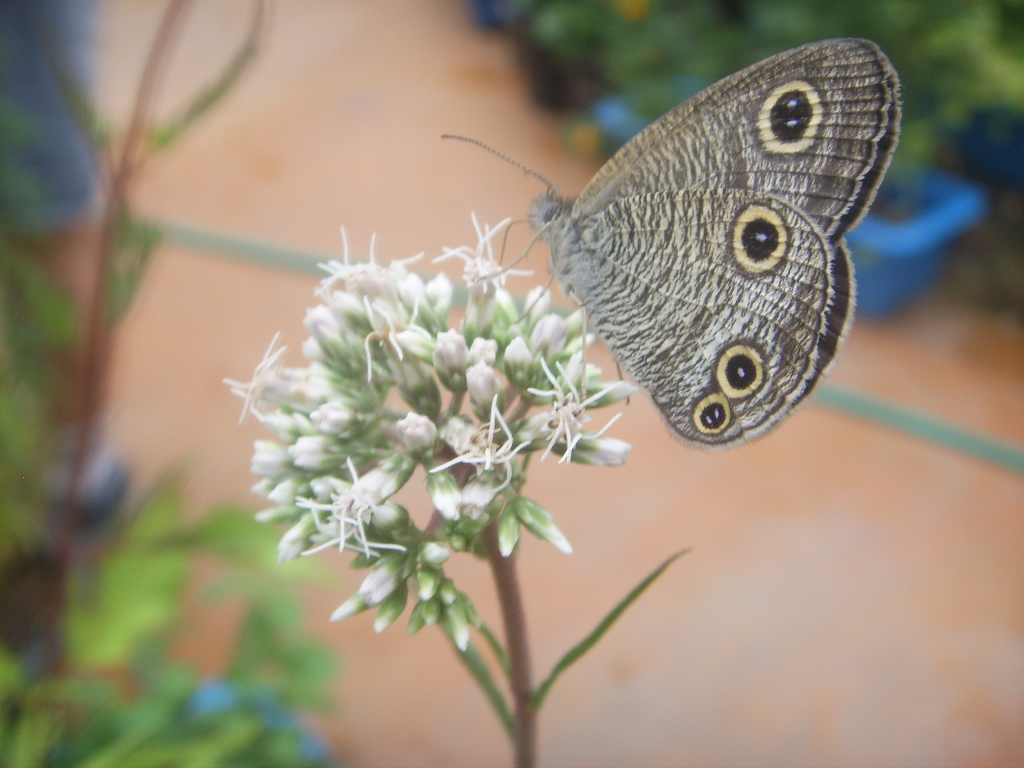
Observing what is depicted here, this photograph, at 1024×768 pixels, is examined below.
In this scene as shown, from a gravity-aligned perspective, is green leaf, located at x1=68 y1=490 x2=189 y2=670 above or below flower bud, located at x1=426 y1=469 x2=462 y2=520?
below

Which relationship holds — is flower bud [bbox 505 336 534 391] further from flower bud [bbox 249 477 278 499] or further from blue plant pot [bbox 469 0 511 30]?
blue plant pot [bbox 469 0 511 30]

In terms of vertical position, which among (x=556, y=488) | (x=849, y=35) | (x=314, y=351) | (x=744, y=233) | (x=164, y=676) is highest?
(x=849, y=35)

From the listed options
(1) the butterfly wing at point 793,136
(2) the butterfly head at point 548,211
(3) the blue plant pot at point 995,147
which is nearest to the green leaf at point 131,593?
(2) the butterfly head at point 548,211

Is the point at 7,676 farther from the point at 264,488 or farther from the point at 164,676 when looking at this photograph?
the point at 264,488

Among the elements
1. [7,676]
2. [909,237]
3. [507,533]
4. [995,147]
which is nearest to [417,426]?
[507,533]

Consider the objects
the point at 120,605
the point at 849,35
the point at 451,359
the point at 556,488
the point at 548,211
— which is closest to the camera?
the point at 451,359

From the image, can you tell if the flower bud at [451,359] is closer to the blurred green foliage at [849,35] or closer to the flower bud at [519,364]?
the flower bud at [519,364]

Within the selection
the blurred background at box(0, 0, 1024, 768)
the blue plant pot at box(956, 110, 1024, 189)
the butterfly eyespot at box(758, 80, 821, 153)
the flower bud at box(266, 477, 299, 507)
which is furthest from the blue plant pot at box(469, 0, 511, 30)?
the flower bud at box(266, 477, 299, 507)
